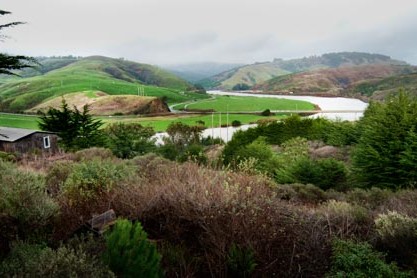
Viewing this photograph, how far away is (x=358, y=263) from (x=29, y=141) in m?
42.5

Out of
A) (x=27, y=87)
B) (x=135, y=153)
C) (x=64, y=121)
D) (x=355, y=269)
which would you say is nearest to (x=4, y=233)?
(x=355, y=269)

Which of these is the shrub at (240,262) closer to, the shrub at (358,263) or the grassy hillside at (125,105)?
the shrub at (358,263)

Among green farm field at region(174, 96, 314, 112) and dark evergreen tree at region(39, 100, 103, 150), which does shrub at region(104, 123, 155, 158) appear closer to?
A: dark evergreen tree at region(39, 100, 103, 150)

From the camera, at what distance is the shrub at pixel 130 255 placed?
4980 mm

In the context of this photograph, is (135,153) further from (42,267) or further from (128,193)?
(42,267)

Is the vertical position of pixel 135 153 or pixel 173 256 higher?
pixel 173 256

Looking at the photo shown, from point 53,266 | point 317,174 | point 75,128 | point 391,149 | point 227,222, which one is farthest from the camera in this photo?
point 75,128

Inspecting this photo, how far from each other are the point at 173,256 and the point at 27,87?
173777 millimetres

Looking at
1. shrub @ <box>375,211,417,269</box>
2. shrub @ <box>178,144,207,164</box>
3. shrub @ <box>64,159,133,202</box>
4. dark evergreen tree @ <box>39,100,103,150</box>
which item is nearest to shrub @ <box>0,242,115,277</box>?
shrub @ <box>64,159,133,202</box>

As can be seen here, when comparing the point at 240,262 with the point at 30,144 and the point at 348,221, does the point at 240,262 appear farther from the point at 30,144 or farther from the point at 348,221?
the point at 30,144

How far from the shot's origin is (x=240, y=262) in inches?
245

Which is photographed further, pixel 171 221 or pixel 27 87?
pixel 27 87

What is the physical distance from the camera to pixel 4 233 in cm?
645

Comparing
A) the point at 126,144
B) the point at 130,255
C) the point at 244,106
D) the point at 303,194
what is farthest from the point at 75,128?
the point at 244,106
